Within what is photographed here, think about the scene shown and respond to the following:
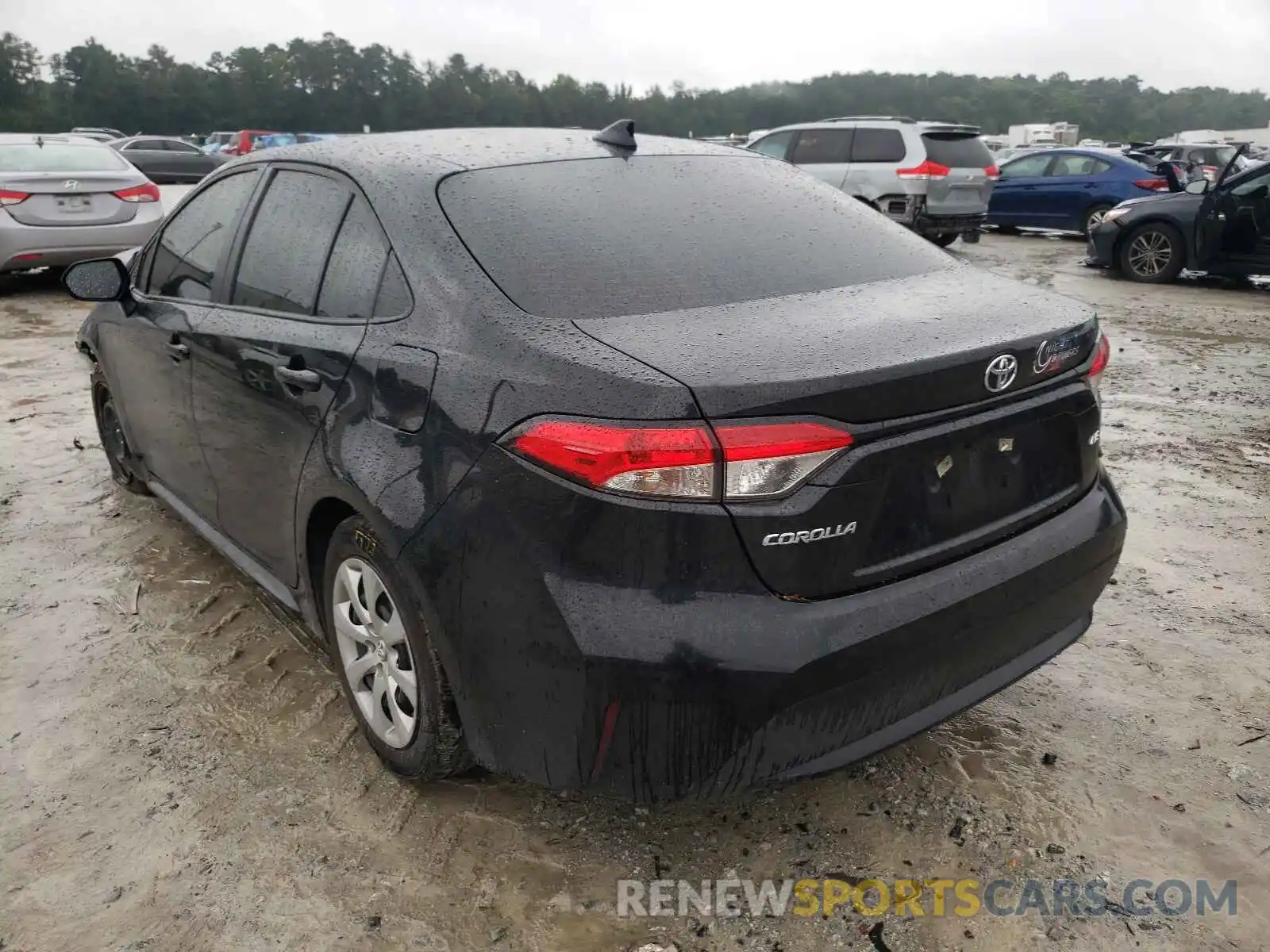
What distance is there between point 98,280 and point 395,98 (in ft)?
276

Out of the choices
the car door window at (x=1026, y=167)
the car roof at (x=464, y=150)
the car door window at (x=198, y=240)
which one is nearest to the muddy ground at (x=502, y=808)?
the car door window at (x=198, y=240)

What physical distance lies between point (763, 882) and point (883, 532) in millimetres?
886

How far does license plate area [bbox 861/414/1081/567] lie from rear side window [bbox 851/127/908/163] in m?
11.7

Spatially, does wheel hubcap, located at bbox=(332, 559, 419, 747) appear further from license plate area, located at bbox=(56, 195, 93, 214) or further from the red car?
the red car

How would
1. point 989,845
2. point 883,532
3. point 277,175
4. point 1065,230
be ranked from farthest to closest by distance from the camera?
point 1065,230 < point 277,175 < point 989,845 < point 883,532

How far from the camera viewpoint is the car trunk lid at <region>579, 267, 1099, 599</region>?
1.84 metres

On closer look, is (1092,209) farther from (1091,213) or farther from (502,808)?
(502,808)

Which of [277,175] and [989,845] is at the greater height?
[277,175]

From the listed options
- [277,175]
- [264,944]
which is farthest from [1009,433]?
[277,175]

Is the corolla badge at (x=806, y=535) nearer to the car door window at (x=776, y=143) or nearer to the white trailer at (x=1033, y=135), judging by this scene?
the car door window at (x=776, y=143)

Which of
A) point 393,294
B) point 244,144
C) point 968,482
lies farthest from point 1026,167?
point 244,144

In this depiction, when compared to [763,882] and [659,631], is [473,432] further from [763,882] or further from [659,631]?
[763,882]

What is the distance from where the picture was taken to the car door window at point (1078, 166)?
14430 millimetres

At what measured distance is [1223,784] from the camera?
101 inches
